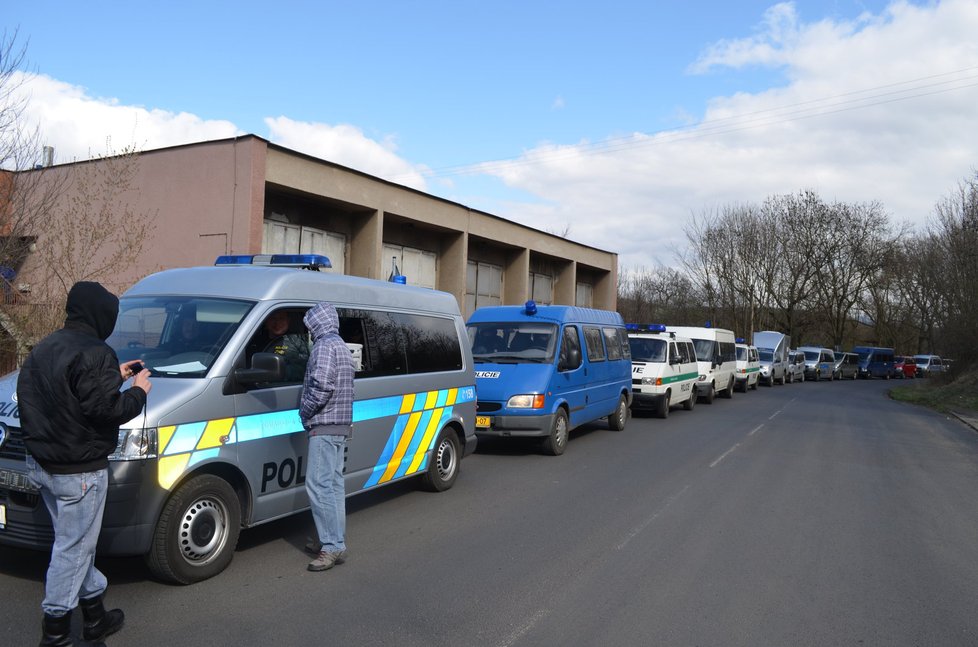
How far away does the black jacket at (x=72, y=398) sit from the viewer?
149 inches

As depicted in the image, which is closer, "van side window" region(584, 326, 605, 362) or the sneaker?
the sneaker

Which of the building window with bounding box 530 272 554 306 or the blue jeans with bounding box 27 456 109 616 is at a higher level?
the building window with bounding box 530 272 554 306

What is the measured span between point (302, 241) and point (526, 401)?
10.7 m

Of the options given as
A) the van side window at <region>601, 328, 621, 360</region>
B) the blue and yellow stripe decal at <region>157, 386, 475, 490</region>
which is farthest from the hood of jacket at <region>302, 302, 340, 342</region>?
the van side window at <region>601, 328, 621, 360</region>

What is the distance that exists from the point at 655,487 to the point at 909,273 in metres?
53.8

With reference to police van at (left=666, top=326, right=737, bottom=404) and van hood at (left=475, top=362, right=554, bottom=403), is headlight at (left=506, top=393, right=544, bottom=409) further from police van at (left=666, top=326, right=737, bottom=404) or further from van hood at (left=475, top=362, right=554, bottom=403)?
police van at (left=666, top=326, right=737, bottom=404)

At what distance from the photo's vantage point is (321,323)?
18.5ft

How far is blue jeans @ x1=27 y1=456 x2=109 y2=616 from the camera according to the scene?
3848 millimetres

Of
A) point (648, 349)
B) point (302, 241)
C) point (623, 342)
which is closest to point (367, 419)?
point (623, 342)

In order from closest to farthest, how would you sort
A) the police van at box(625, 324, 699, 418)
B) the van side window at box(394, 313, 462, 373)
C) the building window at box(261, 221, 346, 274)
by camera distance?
the van side window at box(394, 313, 462, 373)
the police van at box(625, 324, 699, 418)
the building window at box(261, 221, 346, 274)

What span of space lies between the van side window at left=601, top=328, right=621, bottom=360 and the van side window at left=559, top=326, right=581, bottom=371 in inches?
67.6

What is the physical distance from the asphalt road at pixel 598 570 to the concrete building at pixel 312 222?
8.17 meters

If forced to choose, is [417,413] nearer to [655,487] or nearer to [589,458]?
[655,487]

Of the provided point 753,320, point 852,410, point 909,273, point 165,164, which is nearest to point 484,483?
point 165,164
